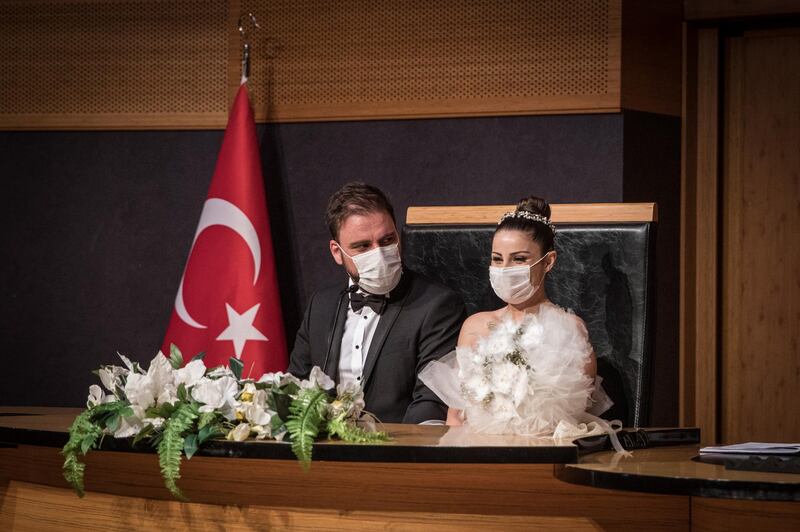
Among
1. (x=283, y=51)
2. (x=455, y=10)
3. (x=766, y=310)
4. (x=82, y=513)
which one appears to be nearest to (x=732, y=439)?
(x=766, y=310)

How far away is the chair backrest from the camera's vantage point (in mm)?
2830

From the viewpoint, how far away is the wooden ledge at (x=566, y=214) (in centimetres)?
293

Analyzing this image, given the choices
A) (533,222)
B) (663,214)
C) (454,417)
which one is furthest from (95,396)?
(663,214)

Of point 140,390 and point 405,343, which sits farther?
point 405,343

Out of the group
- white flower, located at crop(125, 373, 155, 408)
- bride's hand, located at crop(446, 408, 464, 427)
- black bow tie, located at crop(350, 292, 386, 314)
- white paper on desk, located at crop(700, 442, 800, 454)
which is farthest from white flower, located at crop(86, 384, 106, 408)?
white paper on desk, located at crop(700, 442, 800, 454)

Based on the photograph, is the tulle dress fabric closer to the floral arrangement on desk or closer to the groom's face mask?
the floral arrangement on desk

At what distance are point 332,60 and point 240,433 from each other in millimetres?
2771

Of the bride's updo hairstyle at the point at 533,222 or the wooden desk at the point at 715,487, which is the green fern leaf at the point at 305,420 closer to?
the wooden desk at the point at 715,487

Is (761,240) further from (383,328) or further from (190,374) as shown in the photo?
(190,374)

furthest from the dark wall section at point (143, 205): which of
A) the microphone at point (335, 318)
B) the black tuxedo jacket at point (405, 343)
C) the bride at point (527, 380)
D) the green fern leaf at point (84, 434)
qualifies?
the green fern leaf at point (84, 434)

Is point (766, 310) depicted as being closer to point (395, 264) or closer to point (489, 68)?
point (489, 68)

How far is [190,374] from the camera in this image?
2.21 meters

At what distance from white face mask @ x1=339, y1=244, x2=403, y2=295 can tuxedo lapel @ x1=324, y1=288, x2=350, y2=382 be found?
0.14 m

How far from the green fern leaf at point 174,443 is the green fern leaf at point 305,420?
0.70 feet
